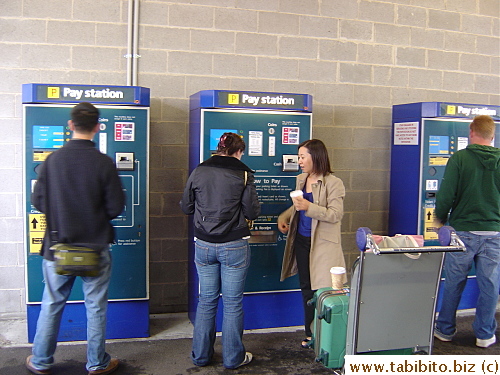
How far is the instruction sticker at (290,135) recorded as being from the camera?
12.8 ft

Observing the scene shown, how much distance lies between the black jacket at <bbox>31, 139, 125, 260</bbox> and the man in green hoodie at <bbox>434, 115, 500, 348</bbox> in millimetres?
2285

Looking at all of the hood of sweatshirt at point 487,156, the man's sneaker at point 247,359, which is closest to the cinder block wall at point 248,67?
the man's sneaker at point 247,359

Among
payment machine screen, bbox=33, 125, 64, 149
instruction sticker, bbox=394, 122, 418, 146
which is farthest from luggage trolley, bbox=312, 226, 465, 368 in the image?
payment machine screen, bbox=33, 125, 64, 149

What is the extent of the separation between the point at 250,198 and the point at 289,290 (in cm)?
118

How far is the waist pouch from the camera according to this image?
2809 millimetres

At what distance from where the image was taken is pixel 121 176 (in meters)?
3.61

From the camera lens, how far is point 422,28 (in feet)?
15.9

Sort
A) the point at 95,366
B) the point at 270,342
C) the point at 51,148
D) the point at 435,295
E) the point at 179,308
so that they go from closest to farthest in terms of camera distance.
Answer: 1. the point at 435,295
2. the point at 95,366
3. the point at 51,148
4. the point at 270,342
5. the point at 179,308

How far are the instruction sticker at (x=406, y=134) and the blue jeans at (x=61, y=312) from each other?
9.05ft

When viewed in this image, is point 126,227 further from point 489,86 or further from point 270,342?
point 489,86

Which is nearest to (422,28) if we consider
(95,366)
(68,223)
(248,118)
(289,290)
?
(248,118)

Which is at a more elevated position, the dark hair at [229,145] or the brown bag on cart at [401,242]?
the dark hair at [229,145]

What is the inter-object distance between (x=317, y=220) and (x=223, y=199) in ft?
2.34

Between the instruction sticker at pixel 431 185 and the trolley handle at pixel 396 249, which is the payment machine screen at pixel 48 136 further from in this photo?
the instruction sticker at pixel 431 185
